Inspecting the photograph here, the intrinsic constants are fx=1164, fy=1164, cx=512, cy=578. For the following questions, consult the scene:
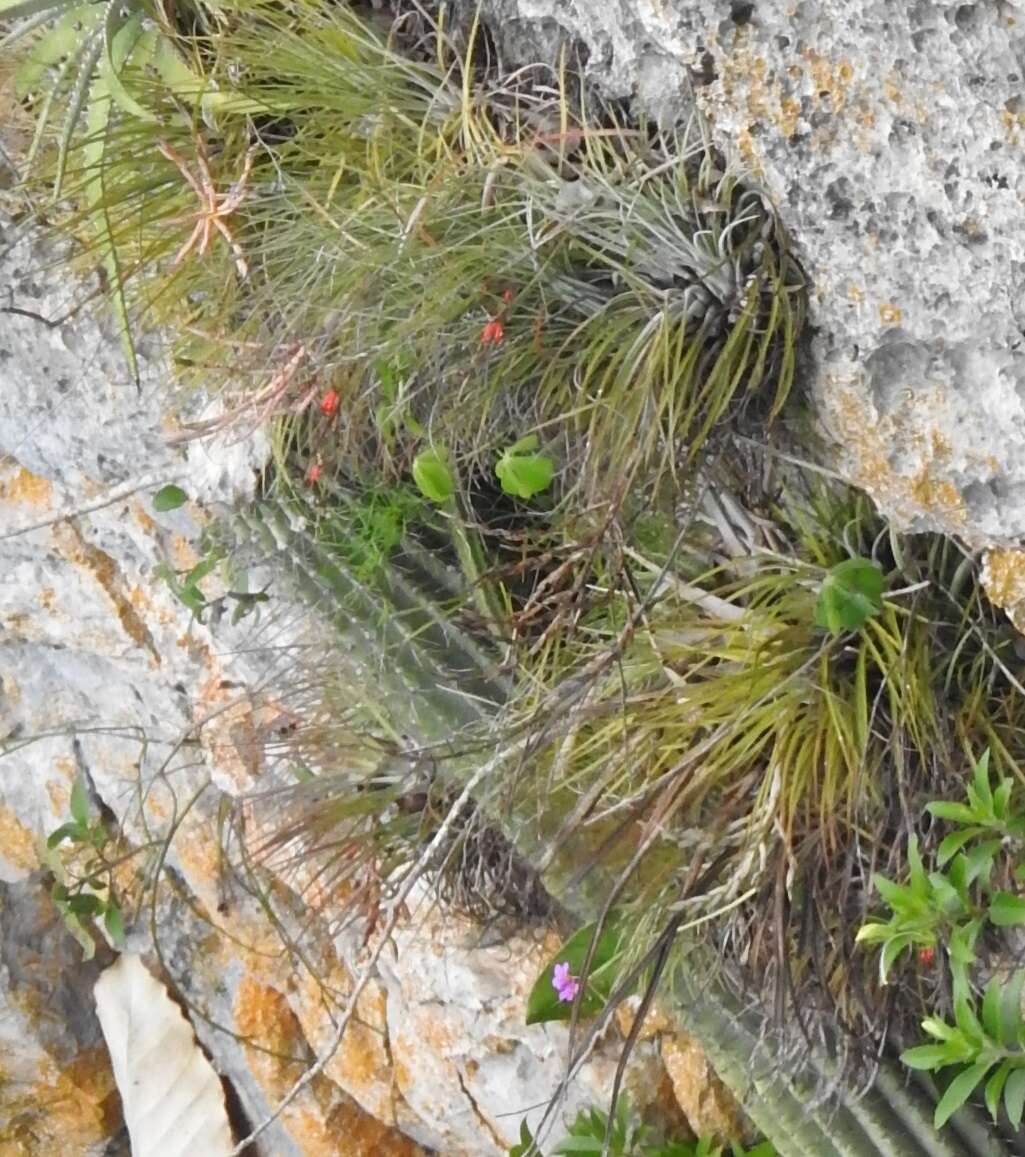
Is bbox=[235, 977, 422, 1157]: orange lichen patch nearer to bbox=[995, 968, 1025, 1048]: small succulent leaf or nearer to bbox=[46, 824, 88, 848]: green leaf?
bbox=[46, 824, 88, 848]: green leaf

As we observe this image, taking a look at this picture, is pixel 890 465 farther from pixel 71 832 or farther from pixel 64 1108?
pixel 64 1108

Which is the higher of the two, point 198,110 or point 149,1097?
point 198,110

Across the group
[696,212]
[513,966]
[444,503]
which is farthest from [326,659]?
[696,212]

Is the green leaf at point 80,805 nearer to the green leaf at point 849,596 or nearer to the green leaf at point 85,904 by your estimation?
the green leaf at point 85,904

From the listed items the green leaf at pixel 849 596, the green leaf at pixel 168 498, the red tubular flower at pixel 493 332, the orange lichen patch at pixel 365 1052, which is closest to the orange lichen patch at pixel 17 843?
the orange lichen patch at pixel 365 1052

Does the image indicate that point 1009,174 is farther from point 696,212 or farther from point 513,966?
point 513,966
